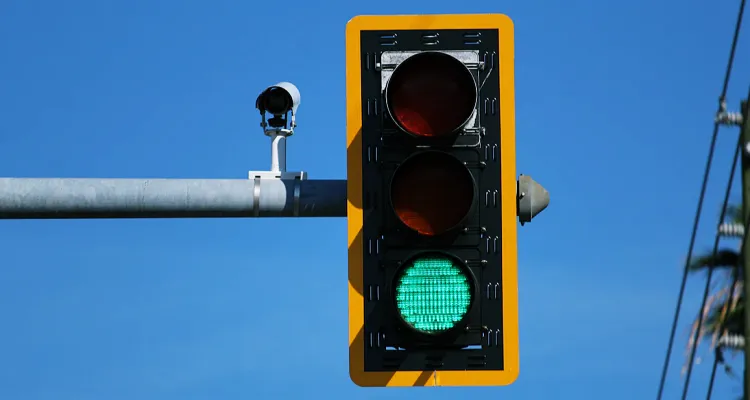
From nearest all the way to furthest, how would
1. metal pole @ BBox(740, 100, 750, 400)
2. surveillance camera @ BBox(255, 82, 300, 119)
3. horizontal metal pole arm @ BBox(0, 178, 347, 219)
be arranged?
metal pole @ BBox(740, 100, 750, 400), horizontal metal pole arm @ BBox(0, 178, 347, 219), surveillance camera @ BBox(255, 82, 300, 119)

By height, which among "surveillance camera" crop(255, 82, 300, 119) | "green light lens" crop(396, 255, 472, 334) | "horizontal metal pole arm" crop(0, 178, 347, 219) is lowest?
"green light lens" crop(396, 255, 472, 334)

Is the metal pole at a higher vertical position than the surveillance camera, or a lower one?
lower

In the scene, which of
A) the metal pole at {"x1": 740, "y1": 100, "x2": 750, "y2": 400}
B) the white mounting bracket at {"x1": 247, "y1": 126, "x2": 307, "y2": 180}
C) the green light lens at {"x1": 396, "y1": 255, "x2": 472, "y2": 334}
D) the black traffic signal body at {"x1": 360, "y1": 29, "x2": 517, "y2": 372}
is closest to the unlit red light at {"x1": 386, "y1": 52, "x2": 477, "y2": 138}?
the black traffic signal body at {"x1": 360, "y1": 29, "x2": 517, "y2": 372}

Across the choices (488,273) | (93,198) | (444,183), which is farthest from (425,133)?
(93,198)

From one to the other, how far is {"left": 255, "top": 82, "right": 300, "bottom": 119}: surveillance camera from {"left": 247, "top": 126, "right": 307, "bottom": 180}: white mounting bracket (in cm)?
10

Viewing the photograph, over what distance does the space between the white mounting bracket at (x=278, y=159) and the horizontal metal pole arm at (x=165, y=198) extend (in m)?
0.13

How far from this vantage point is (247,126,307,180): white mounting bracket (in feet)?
23.6

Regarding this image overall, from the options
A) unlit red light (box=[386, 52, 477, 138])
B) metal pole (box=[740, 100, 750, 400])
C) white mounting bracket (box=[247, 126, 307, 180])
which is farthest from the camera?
white mounting bracket (box=[247, 126, 307, 180])

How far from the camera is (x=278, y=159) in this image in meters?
7.64

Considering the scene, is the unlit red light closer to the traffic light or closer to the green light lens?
the traffic light

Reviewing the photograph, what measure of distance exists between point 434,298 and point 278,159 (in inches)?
58.7

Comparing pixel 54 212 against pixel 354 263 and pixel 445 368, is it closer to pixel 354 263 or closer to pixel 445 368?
pixel 354 263

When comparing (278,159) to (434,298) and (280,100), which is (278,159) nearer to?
(280,100)

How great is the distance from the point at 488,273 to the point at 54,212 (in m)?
2.02
